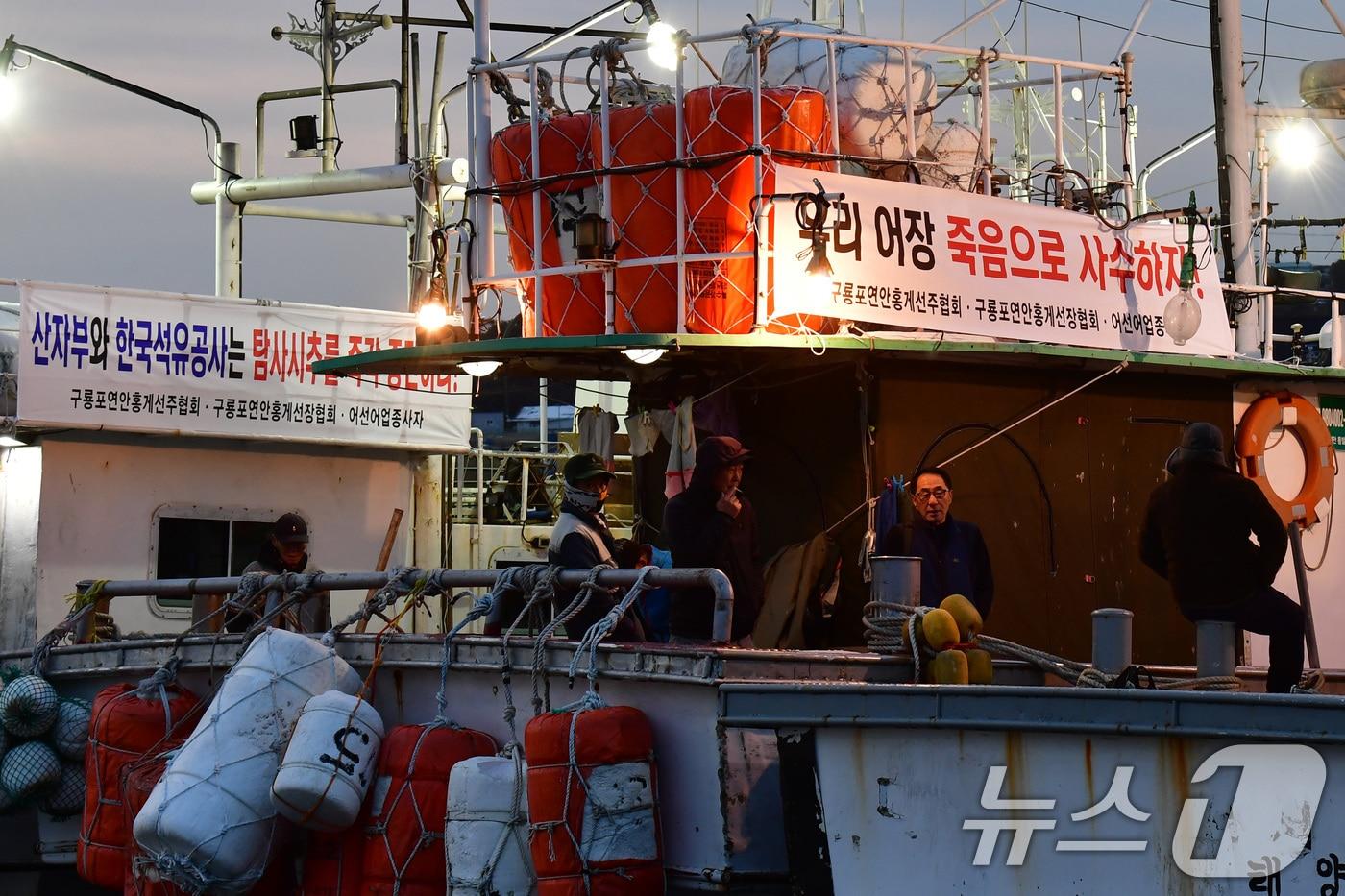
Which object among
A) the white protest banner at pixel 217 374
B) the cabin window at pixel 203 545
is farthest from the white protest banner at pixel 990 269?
the cabin window at pixel 203 545

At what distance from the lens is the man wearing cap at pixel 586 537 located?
863 cm

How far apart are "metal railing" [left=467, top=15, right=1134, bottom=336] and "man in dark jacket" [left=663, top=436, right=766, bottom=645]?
3.30 feet

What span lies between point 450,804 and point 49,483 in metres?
9.72

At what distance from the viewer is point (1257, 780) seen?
583cm

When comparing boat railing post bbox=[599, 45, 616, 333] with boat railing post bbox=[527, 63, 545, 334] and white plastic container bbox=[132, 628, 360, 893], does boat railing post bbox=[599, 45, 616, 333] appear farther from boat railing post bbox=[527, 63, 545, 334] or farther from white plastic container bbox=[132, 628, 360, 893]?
white plastic container bbox=[132, 628, 360, 893]

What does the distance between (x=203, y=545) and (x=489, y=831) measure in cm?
1022

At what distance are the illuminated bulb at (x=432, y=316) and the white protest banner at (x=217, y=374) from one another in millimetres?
5504

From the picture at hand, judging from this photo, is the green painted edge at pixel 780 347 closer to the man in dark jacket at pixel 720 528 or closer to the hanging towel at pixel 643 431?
the man in dark jacket at pixel 720 528

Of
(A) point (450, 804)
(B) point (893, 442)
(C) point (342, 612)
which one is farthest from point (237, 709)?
(C) point (342, 612)

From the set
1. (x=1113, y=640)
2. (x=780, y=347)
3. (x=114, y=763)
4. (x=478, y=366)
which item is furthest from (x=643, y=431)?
(x=1113, y=640)

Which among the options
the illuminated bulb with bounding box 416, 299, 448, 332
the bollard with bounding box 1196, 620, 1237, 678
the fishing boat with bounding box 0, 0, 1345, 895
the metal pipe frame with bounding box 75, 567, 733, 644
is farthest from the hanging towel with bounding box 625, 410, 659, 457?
the bollard with bounding box 1196, 620, 1237, 678

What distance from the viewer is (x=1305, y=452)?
11.2 meters

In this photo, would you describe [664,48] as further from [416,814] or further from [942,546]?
[416,814]

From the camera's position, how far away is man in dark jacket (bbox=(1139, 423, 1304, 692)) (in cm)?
805
